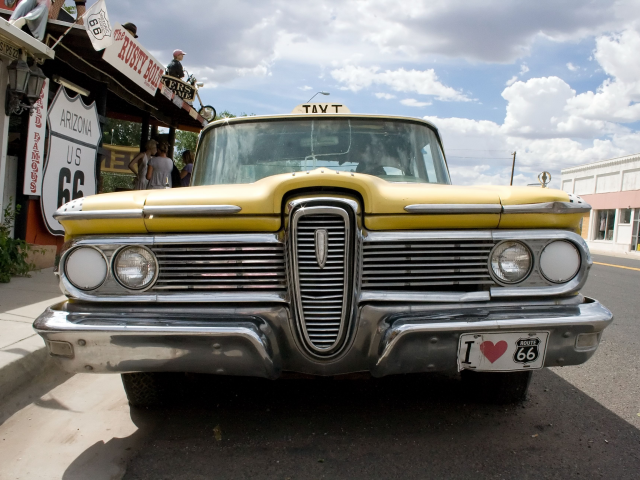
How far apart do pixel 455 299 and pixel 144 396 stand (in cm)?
179

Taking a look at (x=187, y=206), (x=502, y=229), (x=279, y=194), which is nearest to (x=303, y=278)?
(x=279, y=194)

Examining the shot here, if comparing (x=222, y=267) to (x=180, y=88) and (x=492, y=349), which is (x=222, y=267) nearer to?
(x=492, y=349)

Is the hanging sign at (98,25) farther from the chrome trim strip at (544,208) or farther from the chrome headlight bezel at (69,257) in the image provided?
the chrome trim strip at (544,208)

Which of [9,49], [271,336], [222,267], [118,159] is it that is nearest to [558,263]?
[271,336]

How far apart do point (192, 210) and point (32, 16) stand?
583cm

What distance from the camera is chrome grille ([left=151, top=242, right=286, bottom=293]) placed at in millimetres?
2502

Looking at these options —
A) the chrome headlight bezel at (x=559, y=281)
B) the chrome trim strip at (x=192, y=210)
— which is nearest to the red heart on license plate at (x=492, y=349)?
the chrome headlight bezel at (x=559, y=281)

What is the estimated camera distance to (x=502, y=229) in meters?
2.55

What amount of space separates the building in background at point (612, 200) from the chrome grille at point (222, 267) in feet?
117

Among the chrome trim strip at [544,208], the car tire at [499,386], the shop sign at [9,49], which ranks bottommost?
the car tire at [499,386]

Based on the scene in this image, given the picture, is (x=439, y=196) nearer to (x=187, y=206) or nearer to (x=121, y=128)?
(x=187, y=206)

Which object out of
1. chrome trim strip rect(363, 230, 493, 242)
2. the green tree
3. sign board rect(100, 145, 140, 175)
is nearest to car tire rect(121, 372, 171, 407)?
chrome trim strip rect(363, 230, 493, 242)

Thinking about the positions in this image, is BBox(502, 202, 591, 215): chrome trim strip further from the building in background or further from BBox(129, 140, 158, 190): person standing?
the building in background

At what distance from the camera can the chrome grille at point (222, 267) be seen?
2.50m
